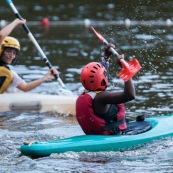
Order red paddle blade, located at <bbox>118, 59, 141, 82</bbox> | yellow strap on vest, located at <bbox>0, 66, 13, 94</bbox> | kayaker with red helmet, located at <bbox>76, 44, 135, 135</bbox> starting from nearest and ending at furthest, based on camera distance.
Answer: red paddle blade, located at <bbox>118, 59, 141, 82</bbox>
kayaker with red helmet, located at <bbox>76, 44, 135, 135</bbox>
yellow strap on vest, located at <bbox>0, 66, 13, 94</bbox>

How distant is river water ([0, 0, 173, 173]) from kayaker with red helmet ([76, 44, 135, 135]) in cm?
35

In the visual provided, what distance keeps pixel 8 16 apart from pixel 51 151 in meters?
16.1

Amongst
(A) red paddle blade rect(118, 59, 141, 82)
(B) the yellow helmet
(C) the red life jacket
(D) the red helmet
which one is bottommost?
(C) the red life jacket

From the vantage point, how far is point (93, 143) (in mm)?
7828

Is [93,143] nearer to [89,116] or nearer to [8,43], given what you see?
[89,116]

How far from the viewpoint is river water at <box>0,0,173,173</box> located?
25.3 feet

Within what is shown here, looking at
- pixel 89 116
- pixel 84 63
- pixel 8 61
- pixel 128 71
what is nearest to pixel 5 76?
pixel 8 61

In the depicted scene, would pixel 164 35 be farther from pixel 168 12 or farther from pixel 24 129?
pixel 24 129

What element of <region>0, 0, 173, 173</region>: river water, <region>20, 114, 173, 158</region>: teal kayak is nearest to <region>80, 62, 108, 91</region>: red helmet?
<region>20, 114, 173, 158</region>: teal kayak

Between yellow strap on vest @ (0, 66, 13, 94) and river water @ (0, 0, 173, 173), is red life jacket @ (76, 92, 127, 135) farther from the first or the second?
yellow strap on vest @ (0, 66, 13, 94)

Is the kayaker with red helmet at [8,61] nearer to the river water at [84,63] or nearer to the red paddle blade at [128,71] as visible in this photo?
the river water at [84,63]

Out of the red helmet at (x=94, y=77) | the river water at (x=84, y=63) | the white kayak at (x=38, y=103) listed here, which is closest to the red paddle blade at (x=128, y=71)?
the red helmet at (x=94, y=77)

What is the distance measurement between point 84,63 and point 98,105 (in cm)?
725

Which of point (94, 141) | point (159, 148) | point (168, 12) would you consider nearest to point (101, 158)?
point (94, 141)
